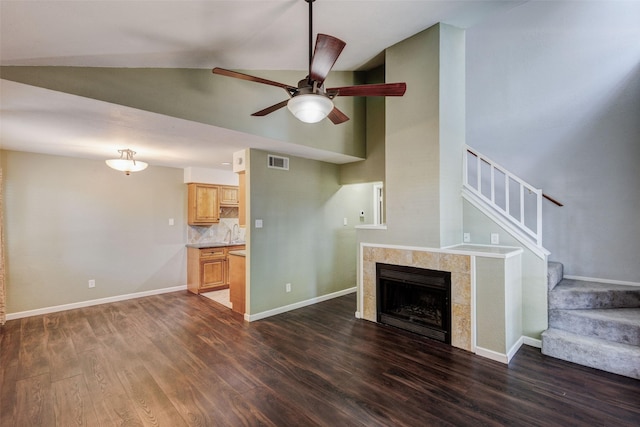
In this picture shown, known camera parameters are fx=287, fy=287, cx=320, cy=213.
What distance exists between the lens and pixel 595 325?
2875mm

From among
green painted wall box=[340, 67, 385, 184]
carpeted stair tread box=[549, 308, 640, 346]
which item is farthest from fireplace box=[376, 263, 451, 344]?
green painted wall box=[340, 67, 385, 184]

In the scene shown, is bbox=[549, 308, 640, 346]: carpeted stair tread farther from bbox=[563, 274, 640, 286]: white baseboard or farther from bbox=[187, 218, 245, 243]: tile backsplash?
bbox=[187, 218, 245, 243]: tile backsplash

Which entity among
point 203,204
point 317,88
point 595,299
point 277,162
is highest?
point 317,88

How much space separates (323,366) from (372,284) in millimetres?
1455

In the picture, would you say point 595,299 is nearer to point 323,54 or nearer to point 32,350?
point 323,54

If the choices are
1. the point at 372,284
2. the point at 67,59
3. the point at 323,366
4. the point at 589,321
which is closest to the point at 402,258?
the point at 372,284

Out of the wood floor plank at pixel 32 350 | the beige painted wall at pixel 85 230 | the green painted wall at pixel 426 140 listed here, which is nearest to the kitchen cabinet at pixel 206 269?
the beige painted wall at pixel 85 230

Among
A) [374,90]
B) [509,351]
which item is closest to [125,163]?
[374,90]

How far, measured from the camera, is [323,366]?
2770 millimetres

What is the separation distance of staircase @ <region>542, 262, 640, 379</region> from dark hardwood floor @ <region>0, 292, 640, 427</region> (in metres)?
0.12

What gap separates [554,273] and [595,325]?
654 mm

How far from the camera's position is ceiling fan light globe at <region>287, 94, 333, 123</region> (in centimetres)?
202

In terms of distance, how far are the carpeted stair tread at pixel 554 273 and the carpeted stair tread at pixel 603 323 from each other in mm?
328

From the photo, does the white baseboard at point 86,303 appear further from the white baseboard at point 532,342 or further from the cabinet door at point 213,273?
Answer: the white baseboard at point 532,342
